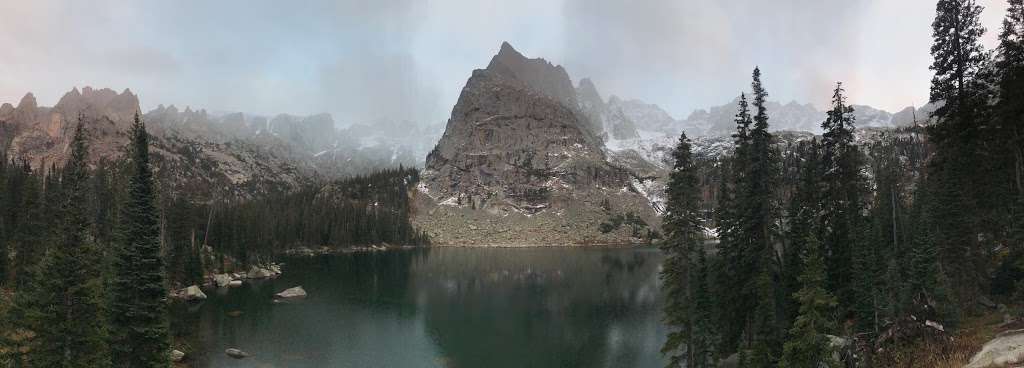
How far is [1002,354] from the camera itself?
14000mm

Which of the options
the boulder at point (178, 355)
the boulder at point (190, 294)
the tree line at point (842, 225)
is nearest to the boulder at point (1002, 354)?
the tree line at point (842, 225)

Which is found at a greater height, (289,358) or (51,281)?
(51,281)

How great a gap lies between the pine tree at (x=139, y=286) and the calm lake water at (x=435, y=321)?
62.2 ft

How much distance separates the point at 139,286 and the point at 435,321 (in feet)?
140

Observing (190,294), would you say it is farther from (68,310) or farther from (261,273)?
(68,310)

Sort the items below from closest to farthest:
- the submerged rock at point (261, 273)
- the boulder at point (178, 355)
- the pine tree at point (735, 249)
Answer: the pine tree at point (735, 249)
the boulder at point (178, 355)
the submerged rock at point (261, 273)

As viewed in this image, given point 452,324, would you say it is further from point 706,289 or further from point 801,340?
point 801,340

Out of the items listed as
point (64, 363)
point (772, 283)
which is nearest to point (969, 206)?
point (772, 283)

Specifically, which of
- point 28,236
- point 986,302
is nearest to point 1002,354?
point 986,302

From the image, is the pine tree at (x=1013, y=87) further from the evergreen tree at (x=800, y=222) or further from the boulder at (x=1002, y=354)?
the boulder at (x=1002, y=354)

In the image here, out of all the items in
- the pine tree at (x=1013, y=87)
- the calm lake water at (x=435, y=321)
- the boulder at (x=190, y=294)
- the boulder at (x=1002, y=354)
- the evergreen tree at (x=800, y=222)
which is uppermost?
the pine tree at (x=1013, y=87)

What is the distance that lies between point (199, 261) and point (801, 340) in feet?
288

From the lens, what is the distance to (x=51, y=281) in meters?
23.6

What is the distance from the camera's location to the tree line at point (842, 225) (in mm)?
27953
